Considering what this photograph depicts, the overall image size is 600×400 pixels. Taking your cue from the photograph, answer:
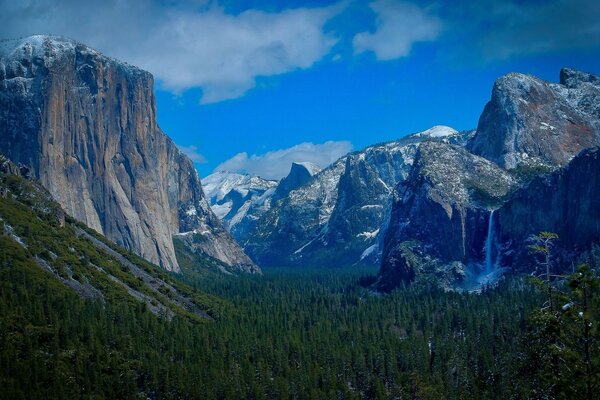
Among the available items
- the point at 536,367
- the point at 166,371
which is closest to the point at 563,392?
the point at 536,367

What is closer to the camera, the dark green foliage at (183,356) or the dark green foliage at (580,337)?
the dark green foliage at (580,337)

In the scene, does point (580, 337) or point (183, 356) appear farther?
point (183, 356)

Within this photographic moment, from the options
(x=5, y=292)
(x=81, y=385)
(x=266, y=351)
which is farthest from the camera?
(x=266, y=351)

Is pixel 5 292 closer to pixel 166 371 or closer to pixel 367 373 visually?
pixel 166 371

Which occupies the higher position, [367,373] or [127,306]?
[127,306]

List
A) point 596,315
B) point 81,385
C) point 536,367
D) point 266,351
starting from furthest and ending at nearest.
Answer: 1. point 266,351
2. point 81,385
3. point 536,367
4. point 596,315

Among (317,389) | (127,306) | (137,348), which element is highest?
(127,306)

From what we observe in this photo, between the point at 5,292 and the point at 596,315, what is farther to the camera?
the point at 5,292

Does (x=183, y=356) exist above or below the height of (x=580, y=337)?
below

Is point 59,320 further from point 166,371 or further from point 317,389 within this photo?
point 317,389

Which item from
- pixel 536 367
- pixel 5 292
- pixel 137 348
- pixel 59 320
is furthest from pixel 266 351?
pixel 536 367

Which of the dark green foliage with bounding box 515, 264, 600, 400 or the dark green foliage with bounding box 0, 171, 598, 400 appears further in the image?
the dark green foliage with bounding box 0, 171, 598, 400
